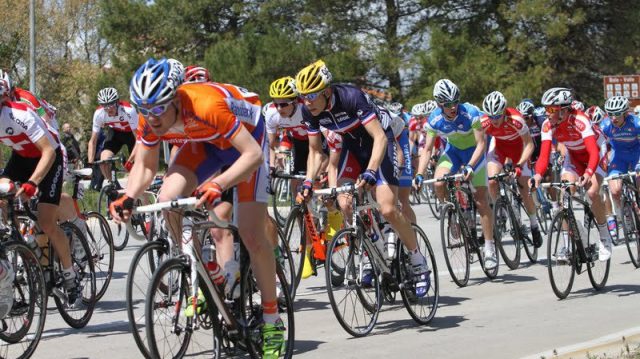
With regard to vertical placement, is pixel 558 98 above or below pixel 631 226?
above

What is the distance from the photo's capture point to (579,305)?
392 inches

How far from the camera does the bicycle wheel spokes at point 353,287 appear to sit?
8156mm

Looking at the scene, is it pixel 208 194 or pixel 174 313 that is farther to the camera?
pixel 174 313

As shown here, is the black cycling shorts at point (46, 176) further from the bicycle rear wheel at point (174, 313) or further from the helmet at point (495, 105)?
the helmet at point (495, 105)

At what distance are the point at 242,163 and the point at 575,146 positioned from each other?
6016mm

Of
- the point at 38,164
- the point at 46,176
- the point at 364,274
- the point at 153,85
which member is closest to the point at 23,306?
the point at 38,164

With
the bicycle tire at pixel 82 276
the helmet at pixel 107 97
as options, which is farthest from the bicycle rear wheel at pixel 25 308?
the helmet at pixel 107 97

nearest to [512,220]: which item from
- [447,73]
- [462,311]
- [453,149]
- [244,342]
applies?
[453,149]

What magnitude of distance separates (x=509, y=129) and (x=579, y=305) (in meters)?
4.18

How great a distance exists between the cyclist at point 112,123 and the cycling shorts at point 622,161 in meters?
6.32

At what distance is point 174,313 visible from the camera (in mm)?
6219

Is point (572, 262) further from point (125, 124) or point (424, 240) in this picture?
point (125, 124)

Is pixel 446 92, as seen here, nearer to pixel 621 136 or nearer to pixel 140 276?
pixel 621 136

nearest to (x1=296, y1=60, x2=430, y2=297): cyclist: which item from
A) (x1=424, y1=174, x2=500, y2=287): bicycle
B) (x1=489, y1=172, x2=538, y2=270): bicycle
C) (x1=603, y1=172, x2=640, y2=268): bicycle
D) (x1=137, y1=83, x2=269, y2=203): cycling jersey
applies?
(x1=137, y1=83, x2=269, y2=203): cycling jersey
